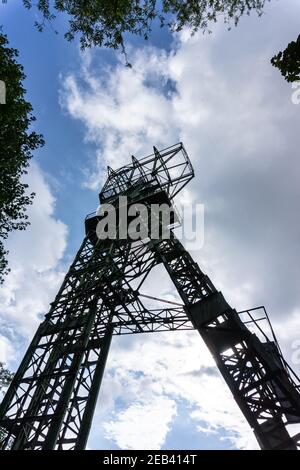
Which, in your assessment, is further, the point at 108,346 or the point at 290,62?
the point at 108,346

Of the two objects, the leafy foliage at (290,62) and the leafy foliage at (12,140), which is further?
the leafy foliage at (12,140)

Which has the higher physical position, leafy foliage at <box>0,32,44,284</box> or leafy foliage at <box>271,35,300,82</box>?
leafy foliage at <box>0,32,44,284</box>

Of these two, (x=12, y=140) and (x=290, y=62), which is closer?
(x=290, y=62)

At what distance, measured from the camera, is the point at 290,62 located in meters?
4.73

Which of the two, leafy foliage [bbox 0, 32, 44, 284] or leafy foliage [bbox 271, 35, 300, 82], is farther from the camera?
leafy foliage [bbox 0, 32, 44, 284]

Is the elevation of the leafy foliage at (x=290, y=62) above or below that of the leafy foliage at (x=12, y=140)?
below

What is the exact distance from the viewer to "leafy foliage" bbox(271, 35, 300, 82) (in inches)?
183

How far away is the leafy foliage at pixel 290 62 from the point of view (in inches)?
183

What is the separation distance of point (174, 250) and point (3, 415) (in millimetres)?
Result: 8848

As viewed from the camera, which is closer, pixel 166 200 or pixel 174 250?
pixel 174 250
